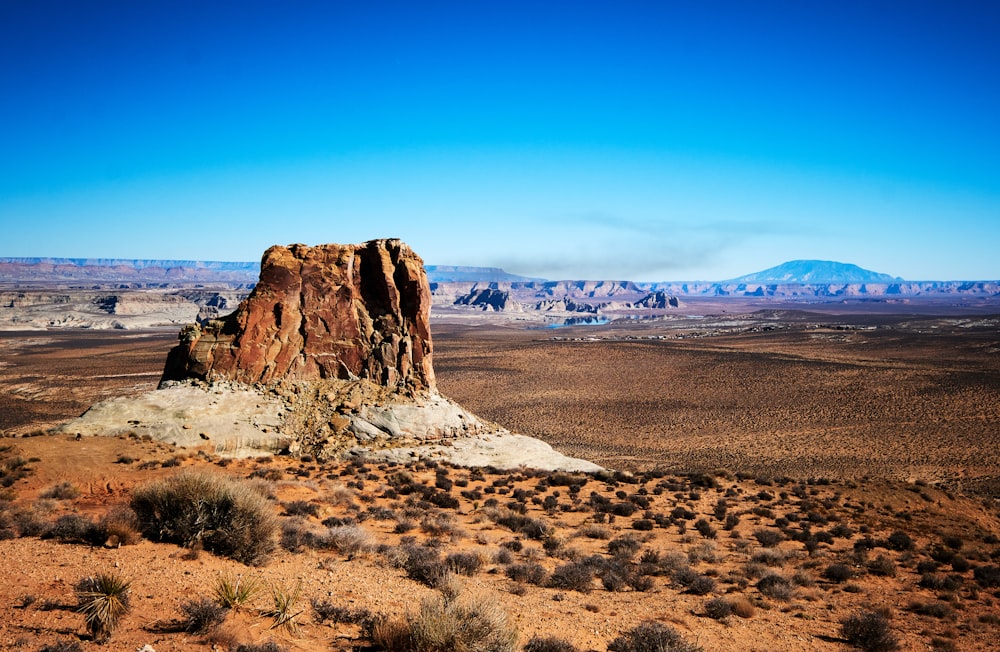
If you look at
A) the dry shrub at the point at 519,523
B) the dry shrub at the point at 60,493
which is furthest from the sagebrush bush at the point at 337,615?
the dry shrub at the point at 60,493

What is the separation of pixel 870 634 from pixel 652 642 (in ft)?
12.4

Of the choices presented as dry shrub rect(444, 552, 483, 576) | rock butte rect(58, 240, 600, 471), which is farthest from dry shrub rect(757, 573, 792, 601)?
rock butte rect(58, 240, 600, 471)

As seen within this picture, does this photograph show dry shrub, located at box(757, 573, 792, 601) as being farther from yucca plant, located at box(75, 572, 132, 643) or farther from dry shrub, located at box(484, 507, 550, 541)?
yucca plant, located at box(75, 572, 132, 643)

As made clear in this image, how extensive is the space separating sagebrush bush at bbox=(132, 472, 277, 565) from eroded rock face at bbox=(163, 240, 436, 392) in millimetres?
13245

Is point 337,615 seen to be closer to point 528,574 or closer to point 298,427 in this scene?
point 528,574

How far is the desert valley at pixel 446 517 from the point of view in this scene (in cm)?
702

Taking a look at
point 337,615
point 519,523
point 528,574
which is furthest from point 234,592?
point 519,523

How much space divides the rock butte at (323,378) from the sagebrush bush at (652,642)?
1461 centimetres

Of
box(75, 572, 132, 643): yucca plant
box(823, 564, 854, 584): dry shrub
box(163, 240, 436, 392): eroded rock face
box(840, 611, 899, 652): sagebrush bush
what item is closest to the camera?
Answer: box(75, 572, 132, 643): yucca plant

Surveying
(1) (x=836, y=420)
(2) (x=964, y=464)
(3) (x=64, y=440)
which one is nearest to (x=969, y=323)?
(1) (x=836, y=420)

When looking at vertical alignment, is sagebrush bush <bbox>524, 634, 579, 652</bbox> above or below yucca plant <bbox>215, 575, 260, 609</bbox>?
below

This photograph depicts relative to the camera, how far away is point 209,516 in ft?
29.1

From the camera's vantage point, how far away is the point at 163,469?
48.5ft

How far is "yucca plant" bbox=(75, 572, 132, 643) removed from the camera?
19.1 feet
